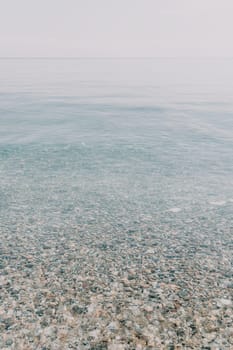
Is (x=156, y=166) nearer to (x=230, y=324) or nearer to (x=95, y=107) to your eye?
(x=230, y=324)

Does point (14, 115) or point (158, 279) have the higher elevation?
point (14, 115)

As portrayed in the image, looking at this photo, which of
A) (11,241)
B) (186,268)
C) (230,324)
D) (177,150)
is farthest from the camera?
(177,150)

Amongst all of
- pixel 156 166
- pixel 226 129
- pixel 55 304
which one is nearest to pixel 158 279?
pixel 55 304

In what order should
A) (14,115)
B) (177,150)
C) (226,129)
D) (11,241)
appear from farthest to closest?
1. (14,115)
2. (226,129)
3. (177,150)
4. (11,241)

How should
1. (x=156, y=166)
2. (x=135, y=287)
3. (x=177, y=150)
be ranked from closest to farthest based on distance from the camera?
(x=135, y=287)
(x=156, y=166)
(x=177, y=150)

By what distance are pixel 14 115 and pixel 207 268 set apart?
4407cm

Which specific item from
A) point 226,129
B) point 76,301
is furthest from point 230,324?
point 226,129

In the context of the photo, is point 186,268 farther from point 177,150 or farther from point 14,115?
point 14,115

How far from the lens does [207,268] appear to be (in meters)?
13.2

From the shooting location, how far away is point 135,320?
1013cm

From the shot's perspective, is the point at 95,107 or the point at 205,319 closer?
the point at 205,319

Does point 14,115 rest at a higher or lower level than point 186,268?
higher

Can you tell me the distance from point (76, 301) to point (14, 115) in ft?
146

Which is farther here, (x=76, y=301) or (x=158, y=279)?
(x=158, y=279)
